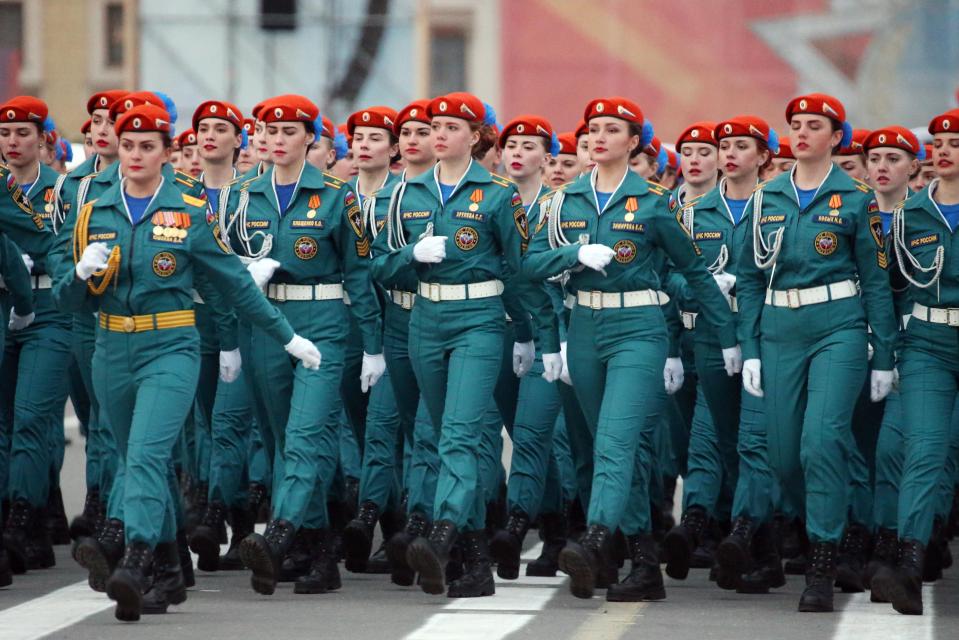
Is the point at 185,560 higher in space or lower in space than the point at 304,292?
lower

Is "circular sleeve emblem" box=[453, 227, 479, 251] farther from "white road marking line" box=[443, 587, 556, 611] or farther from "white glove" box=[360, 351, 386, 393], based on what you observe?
"white road marking line" box=[443, 587, 556, 611]

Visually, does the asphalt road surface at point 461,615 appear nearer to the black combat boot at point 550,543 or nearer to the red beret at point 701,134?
the black combat boot at point 550,543

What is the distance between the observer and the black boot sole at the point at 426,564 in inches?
373

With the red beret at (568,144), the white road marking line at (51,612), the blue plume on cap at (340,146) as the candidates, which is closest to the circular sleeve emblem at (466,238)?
the white road marking line at (51,612)

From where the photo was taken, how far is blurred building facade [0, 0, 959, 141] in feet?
104

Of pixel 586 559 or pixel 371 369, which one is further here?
pixel 371 369

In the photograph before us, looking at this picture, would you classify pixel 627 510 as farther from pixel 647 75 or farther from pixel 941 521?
pixel 647 75

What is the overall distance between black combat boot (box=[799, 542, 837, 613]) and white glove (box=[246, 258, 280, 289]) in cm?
284

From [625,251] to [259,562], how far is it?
2.19 metres

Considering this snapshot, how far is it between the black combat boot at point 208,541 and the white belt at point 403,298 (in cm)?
145

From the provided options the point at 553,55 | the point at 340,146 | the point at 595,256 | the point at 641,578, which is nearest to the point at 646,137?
the point at 595,256

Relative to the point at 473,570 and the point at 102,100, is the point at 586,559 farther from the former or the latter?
the point at 102,100

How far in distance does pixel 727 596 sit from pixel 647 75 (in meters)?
23.8

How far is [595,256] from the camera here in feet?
31.8
